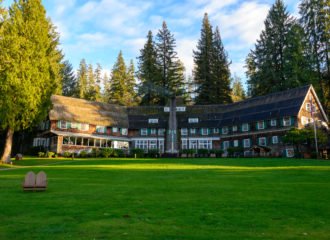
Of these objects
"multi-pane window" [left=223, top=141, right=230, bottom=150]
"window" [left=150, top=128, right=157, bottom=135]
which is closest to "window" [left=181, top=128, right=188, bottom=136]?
"window" [left=150, top=128, right=157, bottom=135]

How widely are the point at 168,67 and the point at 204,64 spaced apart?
8035 millimetres

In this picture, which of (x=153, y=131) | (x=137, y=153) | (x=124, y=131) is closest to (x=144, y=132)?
(x=153, y=131)

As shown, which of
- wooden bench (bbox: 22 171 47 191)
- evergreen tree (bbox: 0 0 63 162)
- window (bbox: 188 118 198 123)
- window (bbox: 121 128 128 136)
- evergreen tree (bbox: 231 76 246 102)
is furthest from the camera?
evergreen tree (bbox: 231 76 246 102)

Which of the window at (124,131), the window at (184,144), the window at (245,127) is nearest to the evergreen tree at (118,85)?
the window at (124,131)

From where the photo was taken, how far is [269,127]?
155 ft

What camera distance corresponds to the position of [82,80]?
83375 millimetres

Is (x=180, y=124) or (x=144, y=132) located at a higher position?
(x=180, y=124)

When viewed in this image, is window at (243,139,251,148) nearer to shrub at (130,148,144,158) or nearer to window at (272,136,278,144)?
window at (272,136,278,144)

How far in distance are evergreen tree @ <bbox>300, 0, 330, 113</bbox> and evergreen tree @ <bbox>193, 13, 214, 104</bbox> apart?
20738 millimetres

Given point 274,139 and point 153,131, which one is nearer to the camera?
point 274,139

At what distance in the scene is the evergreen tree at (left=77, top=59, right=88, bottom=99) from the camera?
78.9 m

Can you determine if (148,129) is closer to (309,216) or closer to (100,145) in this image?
(100,145)

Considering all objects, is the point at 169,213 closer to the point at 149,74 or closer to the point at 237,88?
the point at 149,74

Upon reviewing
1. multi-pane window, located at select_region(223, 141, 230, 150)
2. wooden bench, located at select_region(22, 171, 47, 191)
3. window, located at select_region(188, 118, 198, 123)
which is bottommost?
wooden bench, located at select_region(22, 171, 47, 191)
